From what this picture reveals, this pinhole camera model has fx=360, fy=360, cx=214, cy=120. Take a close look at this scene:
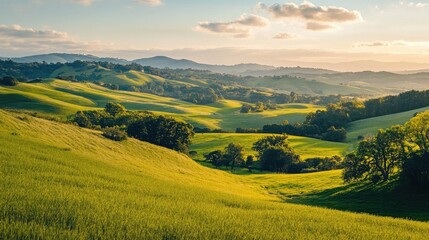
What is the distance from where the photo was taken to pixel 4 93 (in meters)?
178

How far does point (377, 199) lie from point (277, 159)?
2451 inches

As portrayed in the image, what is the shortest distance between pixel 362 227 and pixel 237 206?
10511 millimetres

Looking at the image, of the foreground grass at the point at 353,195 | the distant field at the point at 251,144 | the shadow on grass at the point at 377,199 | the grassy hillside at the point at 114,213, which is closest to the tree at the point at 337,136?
the distant field at the point at 251,144

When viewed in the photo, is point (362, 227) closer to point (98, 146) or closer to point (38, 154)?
point (38, 154)

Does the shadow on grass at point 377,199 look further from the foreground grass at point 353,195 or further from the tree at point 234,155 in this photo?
the tree at point 234,155

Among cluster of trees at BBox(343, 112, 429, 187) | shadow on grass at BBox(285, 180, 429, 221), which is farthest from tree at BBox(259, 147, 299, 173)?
shadow on grass at BBox(285, 180, 429, 221)

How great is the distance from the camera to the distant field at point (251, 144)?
12859 centimetres

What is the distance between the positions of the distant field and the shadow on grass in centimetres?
6133

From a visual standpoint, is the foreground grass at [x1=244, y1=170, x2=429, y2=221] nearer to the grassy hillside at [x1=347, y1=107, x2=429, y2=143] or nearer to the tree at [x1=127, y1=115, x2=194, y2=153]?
the tree at [x1=127, y1=115, x2=194, y2=153]

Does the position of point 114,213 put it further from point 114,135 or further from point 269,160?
point 269,160

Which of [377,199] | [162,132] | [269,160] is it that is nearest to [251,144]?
[269,160]

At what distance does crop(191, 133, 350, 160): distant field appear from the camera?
12859cm

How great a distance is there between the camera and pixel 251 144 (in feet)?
473

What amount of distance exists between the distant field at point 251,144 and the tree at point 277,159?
28.7ft
